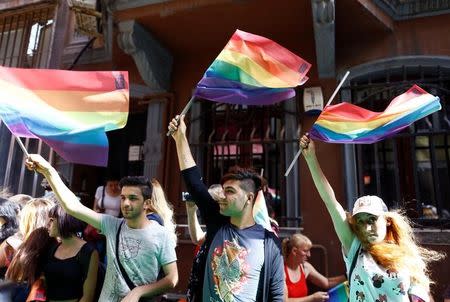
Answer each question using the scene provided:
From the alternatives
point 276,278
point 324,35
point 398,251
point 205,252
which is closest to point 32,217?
point 205,252

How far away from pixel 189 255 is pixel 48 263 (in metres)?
2.93

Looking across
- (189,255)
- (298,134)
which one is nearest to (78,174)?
(189,255)

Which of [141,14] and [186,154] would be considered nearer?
[186,154]

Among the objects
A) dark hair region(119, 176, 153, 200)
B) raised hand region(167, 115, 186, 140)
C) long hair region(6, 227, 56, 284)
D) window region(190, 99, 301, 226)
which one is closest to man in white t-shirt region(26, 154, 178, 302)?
dark hair region(119, 176, 153, 200)

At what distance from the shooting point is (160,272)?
2672 mm

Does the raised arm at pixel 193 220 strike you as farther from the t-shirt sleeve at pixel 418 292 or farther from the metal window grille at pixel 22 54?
the metal window grille at pixel 22 54

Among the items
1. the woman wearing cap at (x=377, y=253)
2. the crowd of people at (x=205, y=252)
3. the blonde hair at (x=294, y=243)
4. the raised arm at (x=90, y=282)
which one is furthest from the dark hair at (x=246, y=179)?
the blonde hair at (x=294, y=243)

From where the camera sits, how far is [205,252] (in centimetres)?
258

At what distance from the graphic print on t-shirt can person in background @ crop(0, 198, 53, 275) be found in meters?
1.66

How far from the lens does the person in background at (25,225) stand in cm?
319

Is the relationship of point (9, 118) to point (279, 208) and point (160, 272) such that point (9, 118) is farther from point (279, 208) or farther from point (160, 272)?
point (279, 208)

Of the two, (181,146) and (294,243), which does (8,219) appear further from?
(294,243)

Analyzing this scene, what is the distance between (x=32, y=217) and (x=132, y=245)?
Result: 4.01 ft

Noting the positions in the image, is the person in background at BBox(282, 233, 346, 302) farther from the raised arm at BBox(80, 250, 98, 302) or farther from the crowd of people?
the raised arm at BBox(80, 250, 98, 302)
